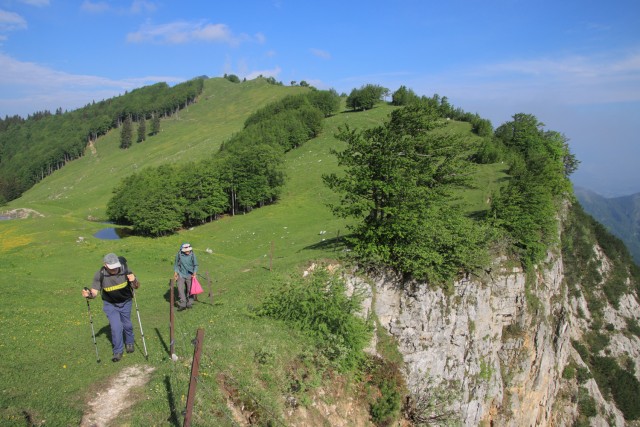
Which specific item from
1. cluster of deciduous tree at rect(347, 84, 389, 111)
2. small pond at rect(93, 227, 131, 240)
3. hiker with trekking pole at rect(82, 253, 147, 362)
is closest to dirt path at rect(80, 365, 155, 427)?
hiker with trekking pole at rect(82, 253, 147, 362)

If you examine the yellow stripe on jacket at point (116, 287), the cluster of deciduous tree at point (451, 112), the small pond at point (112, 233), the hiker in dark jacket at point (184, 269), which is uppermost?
the cluster of deciduous tree at point (451, 112)

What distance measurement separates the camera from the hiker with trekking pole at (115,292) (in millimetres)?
12273

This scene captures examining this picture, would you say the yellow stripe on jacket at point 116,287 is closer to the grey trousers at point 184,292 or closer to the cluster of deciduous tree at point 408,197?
the grey trousers at point 184,292

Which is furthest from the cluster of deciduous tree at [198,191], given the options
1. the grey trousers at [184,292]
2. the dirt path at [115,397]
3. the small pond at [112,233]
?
the dirt path at [115,397]

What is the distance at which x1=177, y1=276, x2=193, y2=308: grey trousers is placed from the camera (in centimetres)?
1814

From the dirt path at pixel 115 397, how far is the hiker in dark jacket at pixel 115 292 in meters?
1.01

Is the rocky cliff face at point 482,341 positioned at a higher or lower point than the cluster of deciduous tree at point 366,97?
lower

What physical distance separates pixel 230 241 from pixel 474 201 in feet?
111

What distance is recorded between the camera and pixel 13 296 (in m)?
19.7

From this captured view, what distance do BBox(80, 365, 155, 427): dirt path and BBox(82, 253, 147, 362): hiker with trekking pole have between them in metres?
0.78

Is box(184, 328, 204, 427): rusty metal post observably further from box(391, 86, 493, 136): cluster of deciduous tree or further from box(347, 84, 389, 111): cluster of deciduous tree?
box(347, 84, 389, 111): cluster of deciduous tree

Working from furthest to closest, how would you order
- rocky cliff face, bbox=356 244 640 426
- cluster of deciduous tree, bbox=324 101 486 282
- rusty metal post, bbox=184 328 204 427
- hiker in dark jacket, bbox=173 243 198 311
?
rocky cliff face, bbox=356 244 640 426, cluster of deciduous tree, bbox=324 101 486 282, hiker in dark jacket, bbox=173 243 198 311, rusty metal post, bbox=184 328 204 427

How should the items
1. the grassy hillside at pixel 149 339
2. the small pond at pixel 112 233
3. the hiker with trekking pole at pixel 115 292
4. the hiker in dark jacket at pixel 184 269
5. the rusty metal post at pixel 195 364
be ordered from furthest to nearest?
the small pond at pixel 112 233 < the hiker in dark jacket at pixel 184 269 < the hiker with trekking pole at pixel 115 292 < the grassy hillside at pixel 149 339 < the rusty metal post at pixel 195 364

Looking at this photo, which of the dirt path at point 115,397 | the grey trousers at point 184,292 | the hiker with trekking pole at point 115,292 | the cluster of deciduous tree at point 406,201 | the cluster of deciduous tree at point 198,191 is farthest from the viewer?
the cluster of deciduous tree at point 198,191
